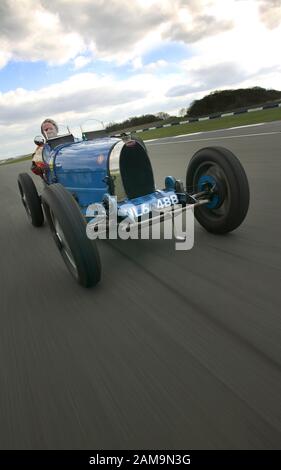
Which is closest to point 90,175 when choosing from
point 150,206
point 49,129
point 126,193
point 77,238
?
point 126,193

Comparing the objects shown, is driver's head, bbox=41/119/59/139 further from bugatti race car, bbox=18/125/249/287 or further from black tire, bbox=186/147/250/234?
black tire, bbox=186/147/250/234

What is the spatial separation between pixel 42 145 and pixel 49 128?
0.83m

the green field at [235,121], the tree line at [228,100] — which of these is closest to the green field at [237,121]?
the green field at [235,121]

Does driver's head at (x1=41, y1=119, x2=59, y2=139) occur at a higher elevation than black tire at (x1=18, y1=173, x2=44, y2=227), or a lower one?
higher

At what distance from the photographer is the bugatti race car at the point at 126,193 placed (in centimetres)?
256

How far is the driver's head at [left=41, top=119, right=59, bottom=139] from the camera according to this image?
6.20 meters

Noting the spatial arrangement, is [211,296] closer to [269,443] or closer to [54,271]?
[269,443]

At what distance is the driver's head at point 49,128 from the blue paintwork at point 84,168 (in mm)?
1799

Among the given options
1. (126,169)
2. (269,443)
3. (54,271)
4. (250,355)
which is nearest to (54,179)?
(126,169)

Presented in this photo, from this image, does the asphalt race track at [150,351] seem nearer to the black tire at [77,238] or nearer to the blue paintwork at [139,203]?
the black tire at [77,238]

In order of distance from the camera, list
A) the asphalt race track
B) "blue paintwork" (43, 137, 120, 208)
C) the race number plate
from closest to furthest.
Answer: the asphalt race track
the race number plate
"blue paintwork" (43, 137, 120, 208)

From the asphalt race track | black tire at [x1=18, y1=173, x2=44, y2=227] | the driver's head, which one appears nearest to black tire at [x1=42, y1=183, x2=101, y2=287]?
the asphalt race track

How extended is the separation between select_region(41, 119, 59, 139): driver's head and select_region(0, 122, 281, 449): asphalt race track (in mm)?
3668

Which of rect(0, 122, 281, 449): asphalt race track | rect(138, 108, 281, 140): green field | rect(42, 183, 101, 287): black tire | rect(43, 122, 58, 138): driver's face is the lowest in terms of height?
rect(0, 122, 281, 449): asphalt race track
